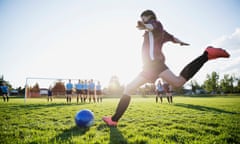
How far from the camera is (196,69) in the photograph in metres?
4.01

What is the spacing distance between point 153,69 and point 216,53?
1.46 metres

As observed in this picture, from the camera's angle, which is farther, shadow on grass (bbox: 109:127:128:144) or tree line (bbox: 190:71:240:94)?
tree line (bbox: 190:71:240:94)

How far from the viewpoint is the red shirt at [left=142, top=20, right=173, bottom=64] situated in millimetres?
3975

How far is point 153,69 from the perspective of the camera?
13.1ft

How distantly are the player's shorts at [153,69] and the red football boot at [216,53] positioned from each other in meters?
1.03

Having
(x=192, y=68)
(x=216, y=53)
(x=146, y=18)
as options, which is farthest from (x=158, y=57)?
(x=216, y=53)

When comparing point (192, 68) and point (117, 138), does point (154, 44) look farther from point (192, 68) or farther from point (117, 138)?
point (117, 138)

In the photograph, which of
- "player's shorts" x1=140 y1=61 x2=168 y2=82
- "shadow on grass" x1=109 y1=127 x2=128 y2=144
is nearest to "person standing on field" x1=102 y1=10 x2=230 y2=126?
"player's shorts" x1=140 y1=61 x2=168 y2=82

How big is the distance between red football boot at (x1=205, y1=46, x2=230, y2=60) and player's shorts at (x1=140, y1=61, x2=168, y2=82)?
3.38 ft

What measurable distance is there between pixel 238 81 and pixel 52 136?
3542 inches

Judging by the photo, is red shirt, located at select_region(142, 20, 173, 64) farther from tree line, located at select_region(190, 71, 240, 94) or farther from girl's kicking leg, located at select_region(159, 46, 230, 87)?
tree line, located at select_region(190, 71, 240, 94)

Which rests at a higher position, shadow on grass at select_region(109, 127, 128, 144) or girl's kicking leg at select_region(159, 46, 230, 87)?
girl's kicking leg at select_region(159, 46, 230, 87)

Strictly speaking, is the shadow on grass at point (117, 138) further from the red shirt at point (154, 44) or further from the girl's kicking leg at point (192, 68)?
the red shirt at point (154, 44)

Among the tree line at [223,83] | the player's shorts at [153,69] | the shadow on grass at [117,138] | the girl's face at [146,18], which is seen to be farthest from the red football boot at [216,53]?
the tree line at [223,83]
